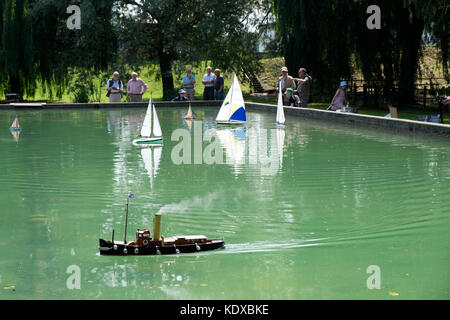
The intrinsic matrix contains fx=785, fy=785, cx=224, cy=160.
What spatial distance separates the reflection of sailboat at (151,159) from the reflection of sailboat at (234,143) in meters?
1.17

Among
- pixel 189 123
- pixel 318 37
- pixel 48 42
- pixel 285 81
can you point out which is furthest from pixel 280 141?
pixel 48 42

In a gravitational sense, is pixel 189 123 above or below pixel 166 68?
below

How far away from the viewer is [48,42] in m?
32.0

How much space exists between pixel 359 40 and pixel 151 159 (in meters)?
13.2

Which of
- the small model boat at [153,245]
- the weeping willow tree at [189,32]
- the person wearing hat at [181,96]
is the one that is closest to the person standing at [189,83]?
the person wearing hat at [181,96]

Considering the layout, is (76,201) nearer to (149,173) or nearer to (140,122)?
(149,173)

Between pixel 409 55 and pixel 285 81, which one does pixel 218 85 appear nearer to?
pixel 285 81

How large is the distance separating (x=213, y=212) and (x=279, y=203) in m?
0.89

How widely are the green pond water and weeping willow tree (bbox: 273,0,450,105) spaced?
8.44 metres

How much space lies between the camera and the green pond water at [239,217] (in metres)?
5.73

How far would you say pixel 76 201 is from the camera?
8.97 metres

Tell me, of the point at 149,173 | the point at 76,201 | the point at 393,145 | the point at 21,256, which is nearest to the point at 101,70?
the point at 393,145

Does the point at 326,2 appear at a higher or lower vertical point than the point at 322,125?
higher
